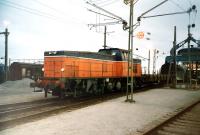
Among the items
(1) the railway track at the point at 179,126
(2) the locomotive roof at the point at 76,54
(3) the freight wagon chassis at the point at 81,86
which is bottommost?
(1) the railway track at the point at 179,126

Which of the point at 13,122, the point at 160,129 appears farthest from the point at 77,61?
the point at 160,129

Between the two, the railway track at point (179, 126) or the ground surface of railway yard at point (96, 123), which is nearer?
the ground surface of railway yard at point (96, 123)

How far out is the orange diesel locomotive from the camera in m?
15.7

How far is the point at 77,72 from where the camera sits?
1655cm

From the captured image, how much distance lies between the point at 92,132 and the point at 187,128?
131 inches

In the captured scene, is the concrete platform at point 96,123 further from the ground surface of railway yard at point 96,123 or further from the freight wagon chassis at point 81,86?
the freight wagon chassis at point 81,86

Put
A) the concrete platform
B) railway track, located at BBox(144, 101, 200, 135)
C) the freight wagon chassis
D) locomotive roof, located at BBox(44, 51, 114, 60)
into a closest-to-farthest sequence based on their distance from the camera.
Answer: the concrete platform < railway track, located at BBox(144, 101, 200, 135) < the freight wagon chassis < locomotive roof, located at BBox(44, 51, 114, 60)

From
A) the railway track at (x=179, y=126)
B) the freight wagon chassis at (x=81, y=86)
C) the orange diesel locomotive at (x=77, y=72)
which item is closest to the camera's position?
the railway track at (x=179, y=126)

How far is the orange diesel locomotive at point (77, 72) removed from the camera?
15.7 meters

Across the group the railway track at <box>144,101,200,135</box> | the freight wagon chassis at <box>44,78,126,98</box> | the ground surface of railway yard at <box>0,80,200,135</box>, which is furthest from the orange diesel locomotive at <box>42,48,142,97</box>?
the railway track at <box>144,101,200,135</box>

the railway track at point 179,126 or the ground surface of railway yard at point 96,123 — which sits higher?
the ground surface of railway yard at point 96,123

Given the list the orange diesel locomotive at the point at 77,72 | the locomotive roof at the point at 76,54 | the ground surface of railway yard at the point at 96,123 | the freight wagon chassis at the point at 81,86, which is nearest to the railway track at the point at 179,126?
the ground surface of railway yard at the point at 96,123

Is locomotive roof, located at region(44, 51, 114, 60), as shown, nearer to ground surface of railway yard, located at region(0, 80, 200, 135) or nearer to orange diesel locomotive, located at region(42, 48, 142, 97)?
orange diesel locomotive, located at region(42, 48, 142, 97)

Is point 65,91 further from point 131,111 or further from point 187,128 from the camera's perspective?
point 187,128
